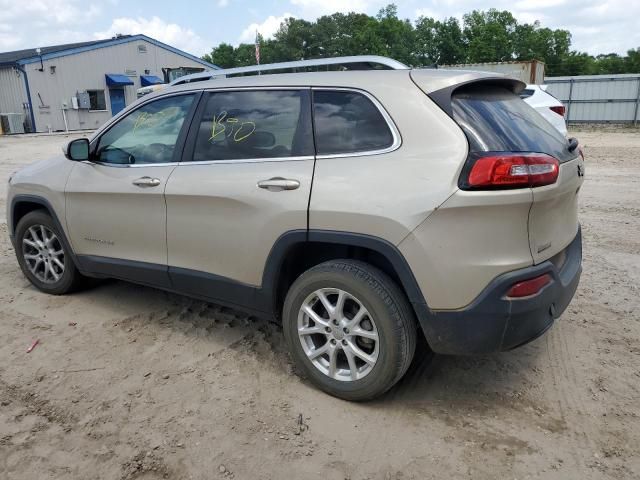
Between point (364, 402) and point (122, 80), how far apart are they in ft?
108

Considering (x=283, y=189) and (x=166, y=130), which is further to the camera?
(x=166, y=130)

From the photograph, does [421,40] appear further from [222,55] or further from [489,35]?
[222,55]

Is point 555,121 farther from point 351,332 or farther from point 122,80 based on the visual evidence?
point 122,80

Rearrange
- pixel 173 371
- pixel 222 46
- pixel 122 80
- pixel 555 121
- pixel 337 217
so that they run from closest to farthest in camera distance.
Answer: pixel 337 217, pixel 173 371, pixel 555 121, pixel 122 80, pixel 222 46

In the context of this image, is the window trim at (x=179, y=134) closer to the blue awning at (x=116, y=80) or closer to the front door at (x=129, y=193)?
the front door at (x=129, y=193)

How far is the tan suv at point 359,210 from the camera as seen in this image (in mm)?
2676

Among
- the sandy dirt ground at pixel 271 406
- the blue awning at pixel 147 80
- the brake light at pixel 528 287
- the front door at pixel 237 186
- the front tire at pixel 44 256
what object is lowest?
the sandy dirt ground at pixel 271 406

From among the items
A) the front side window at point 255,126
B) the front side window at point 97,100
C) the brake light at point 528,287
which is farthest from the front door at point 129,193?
the front side window at point 97,100

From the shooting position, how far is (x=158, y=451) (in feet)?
9.03

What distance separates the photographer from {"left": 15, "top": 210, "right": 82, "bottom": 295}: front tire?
467 centimetres

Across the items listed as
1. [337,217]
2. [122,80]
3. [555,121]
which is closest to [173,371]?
[337,217]

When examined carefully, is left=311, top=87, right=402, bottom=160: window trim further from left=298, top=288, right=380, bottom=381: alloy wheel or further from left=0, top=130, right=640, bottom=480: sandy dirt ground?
left=0, top=130, right=640, bottom=480: sandy dirt ground

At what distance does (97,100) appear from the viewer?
105 ft

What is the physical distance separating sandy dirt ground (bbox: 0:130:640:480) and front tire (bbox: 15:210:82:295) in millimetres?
284
